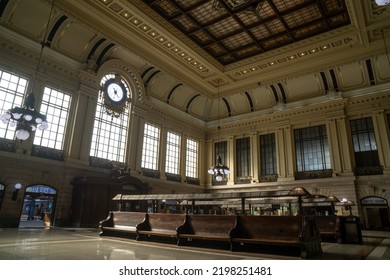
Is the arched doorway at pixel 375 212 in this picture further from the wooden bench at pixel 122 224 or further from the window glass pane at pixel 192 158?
the wooden bench at pixel 122 224

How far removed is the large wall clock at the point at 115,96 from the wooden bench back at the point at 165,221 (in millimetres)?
7823

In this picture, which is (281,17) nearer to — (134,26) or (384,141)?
(134,26)

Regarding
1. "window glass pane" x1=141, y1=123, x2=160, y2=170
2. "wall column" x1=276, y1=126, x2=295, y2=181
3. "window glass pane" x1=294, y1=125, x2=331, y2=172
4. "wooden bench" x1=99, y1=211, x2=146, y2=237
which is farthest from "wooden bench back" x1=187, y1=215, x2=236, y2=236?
"window glass pane" x1=294, y1=125, x2=331, y2=172

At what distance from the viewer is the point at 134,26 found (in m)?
11.3

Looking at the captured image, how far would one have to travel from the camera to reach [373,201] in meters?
13.5

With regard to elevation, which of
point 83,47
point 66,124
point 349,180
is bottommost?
point 349,180

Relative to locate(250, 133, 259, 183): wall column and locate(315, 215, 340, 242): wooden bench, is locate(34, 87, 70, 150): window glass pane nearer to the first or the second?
locate(315, 215, 340, 242): wooden bench

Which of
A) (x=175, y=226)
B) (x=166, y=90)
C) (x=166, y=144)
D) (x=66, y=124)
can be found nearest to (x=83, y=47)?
(x=66, y=124)

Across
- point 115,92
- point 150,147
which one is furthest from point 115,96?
point 150,147

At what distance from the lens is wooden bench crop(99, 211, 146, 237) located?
24.6 ft

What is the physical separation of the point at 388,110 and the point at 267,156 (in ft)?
22.2

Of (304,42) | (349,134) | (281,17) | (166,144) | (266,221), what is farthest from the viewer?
(166,144)

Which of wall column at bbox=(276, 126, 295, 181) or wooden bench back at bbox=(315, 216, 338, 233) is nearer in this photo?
wooden bench back at bbox=(315, 216, 338, 233)

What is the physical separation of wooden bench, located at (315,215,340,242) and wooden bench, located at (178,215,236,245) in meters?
3.59
